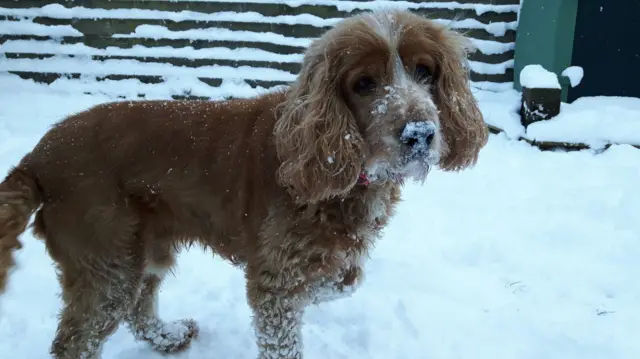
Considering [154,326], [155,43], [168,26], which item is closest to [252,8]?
[168,26]

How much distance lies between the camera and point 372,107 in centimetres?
243

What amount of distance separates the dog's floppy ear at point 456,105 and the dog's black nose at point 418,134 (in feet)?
1.55

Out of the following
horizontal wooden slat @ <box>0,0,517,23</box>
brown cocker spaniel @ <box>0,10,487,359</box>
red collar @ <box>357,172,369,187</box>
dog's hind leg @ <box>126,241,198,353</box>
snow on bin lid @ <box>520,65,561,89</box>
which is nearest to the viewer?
brown cocker spaniel @ <box>0,10,487,359</box>

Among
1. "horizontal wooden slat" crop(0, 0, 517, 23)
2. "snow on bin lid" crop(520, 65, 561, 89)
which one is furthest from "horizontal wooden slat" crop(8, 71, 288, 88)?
"snow on bin lid" crop(520, 65, 561, 89)

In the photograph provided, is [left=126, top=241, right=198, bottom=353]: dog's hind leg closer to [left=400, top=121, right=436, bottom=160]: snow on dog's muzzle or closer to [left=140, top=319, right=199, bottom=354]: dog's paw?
[left=140, top=319, right=199, bottom=354]: dog's paw

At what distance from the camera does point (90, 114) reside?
9.30ft

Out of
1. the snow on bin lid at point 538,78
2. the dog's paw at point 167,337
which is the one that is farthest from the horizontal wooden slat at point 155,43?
the dog's paw at point 167,337

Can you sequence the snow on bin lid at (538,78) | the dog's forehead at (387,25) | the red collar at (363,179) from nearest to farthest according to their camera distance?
the dog's forehead at (387,25), the red collar at (363,179), the snow on bin lid at (538,78)

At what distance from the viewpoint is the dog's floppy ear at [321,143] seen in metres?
2.46

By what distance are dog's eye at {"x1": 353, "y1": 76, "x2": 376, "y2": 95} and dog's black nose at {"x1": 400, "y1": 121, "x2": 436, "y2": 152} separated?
1.04 ft

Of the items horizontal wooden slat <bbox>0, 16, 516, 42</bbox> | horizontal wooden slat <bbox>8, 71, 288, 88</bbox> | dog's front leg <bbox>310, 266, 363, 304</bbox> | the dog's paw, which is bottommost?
the dog's paw

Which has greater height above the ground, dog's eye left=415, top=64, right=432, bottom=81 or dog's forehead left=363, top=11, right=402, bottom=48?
dog's forehead left=363, top=11, right=402, bottom=48

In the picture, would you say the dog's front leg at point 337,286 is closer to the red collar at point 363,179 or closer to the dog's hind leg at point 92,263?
the red collar at point 363,179

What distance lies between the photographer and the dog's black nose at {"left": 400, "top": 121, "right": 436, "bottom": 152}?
7.26 ft
